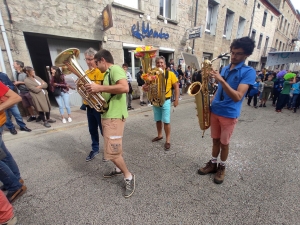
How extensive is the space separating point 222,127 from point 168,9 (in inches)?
388

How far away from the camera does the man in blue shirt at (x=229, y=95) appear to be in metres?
1.87

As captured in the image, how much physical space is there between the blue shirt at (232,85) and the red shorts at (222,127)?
→ 7 centimetres

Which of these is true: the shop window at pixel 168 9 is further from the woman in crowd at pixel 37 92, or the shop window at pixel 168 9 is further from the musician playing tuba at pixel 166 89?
the woman in crowd at pixel 37 92

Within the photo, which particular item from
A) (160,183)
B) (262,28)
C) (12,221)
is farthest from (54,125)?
(262,28)

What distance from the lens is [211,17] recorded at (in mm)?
12492

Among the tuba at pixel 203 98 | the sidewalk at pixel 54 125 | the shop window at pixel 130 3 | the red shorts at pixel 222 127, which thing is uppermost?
the shop window at pixel 130 3

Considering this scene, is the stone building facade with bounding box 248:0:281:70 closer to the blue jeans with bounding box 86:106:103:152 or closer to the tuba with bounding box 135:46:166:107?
the tuba with bounding box 135:46:166:107

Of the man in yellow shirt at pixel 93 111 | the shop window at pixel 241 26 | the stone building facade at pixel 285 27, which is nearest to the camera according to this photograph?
the man in yellow shirt at pixel 93 111

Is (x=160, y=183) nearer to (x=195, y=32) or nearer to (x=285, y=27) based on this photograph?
(x=195, y=32)

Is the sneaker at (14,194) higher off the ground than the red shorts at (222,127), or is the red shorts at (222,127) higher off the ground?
the red shorts at (222,127)

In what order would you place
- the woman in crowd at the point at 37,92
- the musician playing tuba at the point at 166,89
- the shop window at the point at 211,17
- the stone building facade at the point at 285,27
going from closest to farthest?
1. the musician playing tuba at the point at 166,89
2. the woman in crowd at the point at 37,92
3. the shop window at the point at 211,17
4. the stone building facade at the point at 285,27

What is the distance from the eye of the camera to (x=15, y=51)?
5035 millimetres

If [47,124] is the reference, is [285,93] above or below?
above

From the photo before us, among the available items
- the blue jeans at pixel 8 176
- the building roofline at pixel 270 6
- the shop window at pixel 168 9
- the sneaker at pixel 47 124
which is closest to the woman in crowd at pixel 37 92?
the sneaker at pixel 47 124
